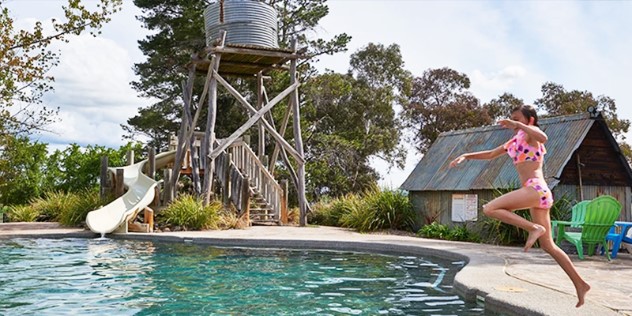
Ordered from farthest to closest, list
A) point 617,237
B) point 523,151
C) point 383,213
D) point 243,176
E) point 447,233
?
point 243,176 < point 383,213 < point 447,233 < point 617,237 < point 523,151

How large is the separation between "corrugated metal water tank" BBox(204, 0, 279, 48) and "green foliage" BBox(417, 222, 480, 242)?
6.80 metres

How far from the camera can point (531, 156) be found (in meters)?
5.55

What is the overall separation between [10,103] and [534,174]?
16.3 m

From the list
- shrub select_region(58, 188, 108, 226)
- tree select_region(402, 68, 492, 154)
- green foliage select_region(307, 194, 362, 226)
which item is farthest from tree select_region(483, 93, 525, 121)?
shrub select_region(58, 188, 108, 226)

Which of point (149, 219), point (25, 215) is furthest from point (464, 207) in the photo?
point (25, 215)

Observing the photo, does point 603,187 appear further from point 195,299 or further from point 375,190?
point 195,299

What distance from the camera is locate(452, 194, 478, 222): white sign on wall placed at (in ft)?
46.9

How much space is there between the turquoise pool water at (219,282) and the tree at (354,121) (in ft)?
54.1

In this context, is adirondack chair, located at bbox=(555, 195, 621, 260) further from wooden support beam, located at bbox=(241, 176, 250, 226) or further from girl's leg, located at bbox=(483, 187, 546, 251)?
wooden support beam, located at bbox=(241, 176, 250, 226)

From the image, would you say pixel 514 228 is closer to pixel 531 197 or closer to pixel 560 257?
pixel 560 257

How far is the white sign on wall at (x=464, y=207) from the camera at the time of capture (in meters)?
14.3

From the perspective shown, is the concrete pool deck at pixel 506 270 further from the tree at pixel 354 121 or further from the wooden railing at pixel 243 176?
the tree at pixel 354 121

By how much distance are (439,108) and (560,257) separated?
116ft

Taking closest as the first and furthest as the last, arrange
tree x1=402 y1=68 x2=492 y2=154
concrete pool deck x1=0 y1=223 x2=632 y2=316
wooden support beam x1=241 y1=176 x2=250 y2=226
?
1. concrete pool deck x1=0 y1=223 x2=632 y2=316
2. wooden support beam x1=241 y1=176 x2=250 y2=226
3. tree x1=402 y1=68 x2=492 y2=154
